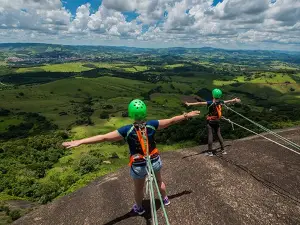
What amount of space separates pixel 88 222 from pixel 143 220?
3.55 meters

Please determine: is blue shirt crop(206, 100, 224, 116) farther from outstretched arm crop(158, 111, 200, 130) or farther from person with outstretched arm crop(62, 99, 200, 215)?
person with outstretched arm crop(62, 99, 200, 215)

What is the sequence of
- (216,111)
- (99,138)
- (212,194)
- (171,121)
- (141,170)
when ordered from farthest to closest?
(216,111) < (212,194) < (171,121) < (141,170) < (99,138)

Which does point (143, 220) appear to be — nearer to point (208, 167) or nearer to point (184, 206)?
point (184, 206)

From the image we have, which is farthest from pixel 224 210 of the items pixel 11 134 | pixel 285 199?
pixel 11 134

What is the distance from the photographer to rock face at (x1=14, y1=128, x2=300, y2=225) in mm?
12489

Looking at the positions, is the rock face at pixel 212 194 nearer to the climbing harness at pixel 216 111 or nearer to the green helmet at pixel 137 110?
the climbing harness at pixel 216 111

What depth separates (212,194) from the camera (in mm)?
14188

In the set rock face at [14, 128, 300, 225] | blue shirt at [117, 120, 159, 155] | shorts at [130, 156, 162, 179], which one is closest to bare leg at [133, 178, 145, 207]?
shorts at [130, 156, 162, 179]

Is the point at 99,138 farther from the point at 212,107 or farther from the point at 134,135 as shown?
the point at 212,107

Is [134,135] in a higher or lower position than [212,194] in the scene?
higher

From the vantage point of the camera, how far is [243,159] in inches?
728

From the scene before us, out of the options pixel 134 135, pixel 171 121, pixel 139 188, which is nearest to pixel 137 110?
pixel 134 135

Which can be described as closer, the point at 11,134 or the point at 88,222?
the point at 88,222

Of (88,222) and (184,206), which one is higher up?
(184,206)
